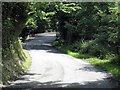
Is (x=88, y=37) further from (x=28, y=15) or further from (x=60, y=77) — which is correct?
(x=60, y=77)

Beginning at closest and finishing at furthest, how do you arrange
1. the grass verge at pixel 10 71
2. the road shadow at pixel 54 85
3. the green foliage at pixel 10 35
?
the road shadow at pixel 54 85 → the grass verge at pixel 10 71 → the green foliage at pixel 10 35

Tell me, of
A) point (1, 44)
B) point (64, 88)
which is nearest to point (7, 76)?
point (1, 44)

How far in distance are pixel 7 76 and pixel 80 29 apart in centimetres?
2708

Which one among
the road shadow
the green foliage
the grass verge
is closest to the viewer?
the road shadow

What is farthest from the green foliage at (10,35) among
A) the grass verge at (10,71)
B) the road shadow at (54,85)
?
the road shadow at (54,85)

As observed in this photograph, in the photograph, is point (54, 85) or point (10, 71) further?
point (10, 71)

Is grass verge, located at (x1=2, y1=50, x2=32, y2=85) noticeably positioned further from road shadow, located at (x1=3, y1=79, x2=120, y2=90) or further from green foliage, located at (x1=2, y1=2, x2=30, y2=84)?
road shadow, located at (x1=3, y1=79, x2=120, y2=90)

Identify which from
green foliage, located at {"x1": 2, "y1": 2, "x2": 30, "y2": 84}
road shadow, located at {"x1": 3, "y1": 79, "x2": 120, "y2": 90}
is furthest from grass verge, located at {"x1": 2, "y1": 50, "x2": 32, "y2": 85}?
road shadow, located at {"x1": 3, "y1": 79, "x2": 120, "y2": 90}

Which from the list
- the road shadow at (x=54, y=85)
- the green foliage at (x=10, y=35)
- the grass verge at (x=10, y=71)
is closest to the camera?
the road shadow at (x=54, y=85)

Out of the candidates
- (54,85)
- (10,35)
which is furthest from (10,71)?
(10,35)

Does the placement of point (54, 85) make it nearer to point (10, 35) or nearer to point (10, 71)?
point (10, 71)

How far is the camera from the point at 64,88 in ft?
47.2

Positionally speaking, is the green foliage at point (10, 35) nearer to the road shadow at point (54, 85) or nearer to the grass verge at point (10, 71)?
the grass verge at point (10, 71)

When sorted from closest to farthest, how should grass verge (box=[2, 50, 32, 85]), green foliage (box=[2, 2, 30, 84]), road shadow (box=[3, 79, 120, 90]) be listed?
road shadow (box=[3, 79, 120, 90]) < grass verge (box=[2, 50, 32, 85]) < green foliage (box=[2, 2, 30, 84])
